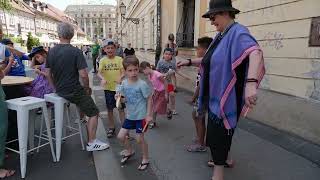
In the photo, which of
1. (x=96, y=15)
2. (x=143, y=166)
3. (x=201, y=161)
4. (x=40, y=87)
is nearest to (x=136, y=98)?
(x=143, y=166)

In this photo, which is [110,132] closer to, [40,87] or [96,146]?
[96,146]

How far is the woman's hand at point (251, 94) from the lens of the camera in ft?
7.80

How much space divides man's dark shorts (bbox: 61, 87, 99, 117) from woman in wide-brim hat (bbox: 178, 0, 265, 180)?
1.88m

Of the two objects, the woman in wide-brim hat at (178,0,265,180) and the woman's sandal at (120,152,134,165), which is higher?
the woman in wide-brim hat at (178,0,265,180)

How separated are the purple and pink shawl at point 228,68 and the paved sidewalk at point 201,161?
114 cm

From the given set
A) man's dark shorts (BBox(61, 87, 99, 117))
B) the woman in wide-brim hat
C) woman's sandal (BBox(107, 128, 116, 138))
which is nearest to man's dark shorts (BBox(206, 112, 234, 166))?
the woman in wide-brim hat

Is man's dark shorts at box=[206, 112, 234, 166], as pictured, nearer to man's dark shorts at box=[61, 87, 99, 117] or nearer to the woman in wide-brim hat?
the woman in wide-brim hat

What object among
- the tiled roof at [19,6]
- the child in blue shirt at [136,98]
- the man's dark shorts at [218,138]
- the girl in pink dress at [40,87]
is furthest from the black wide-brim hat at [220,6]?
the tiled roof at [19,6]

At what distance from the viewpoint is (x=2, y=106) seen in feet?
11.7

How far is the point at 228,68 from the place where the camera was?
2.56 meters

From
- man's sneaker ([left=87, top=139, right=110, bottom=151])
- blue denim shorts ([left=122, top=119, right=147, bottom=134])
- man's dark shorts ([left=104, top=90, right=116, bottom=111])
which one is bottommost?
man's sneaker ([left=87, top=139, right=110, bottom=151])

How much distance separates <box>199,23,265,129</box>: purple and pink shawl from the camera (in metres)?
2.47

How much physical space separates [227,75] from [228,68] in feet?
0.20

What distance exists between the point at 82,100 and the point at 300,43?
334 centimetres
